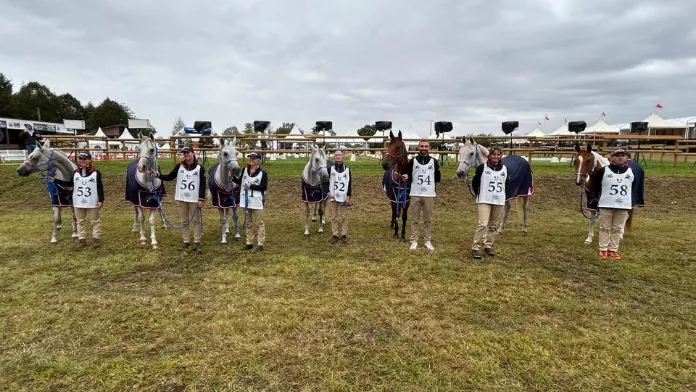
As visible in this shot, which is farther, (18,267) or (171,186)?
(171,186)

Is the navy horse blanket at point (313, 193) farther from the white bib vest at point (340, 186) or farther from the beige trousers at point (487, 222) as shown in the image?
the beige trousers at point (487, 222)

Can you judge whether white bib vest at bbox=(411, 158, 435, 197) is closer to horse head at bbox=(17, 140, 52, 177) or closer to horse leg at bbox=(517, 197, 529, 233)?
horse leg at bbox=(517, 197, 529, 233)

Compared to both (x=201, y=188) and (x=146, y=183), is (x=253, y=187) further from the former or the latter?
(x=146, y=183)

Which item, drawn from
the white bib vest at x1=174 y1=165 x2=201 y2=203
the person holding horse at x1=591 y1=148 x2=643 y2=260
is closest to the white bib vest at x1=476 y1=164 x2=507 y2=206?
the person holding horse at x1=591 y1=148 x2=643 y2=260

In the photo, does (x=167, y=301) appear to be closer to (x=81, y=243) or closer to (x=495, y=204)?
(x=81, y=243)

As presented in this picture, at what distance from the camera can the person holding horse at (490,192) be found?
19.4ft

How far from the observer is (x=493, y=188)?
590 cm

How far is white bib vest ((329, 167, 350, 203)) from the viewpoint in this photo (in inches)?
272

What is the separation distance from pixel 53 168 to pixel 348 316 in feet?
22.2

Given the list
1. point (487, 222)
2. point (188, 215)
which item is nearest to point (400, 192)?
point (487, 222)

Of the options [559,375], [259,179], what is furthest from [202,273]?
[559,375]

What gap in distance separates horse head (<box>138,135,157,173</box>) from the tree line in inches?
2385

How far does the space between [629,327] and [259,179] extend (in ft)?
17.8

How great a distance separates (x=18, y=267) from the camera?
555 centimetres
